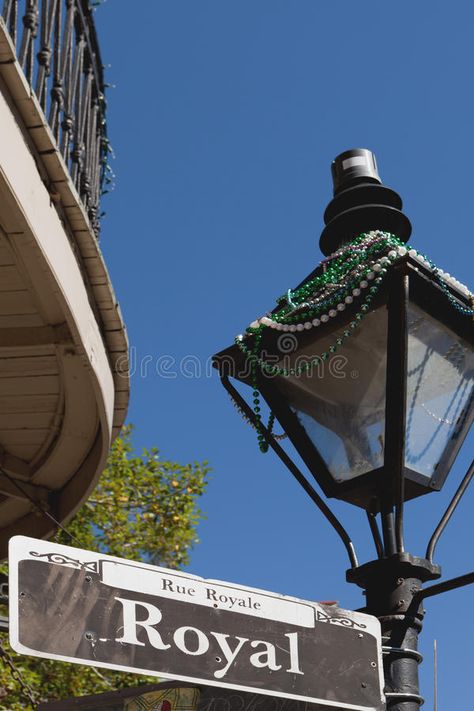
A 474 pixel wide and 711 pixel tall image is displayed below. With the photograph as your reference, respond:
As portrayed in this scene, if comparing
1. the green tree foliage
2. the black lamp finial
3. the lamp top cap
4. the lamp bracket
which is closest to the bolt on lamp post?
the lamp bracket

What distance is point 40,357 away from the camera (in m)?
3.48

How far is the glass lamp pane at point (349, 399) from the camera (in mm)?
2541

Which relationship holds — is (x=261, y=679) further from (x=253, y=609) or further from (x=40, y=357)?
(x=40, y=357)

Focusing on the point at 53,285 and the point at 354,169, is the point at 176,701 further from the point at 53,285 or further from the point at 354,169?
the point at 354,169

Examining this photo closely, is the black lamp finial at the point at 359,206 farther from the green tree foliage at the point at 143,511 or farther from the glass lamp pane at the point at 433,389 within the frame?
the green tree foliage at the point at 143,511

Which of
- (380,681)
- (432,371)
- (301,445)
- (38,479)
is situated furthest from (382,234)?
(38,479)

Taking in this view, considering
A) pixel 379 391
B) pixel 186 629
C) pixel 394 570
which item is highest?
pixel 379 391

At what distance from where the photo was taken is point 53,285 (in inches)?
122

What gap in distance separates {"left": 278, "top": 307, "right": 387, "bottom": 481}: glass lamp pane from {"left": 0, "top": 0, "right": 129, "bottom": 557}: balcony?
0.89 m

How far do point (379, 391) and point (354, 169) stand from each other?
2.92 feet

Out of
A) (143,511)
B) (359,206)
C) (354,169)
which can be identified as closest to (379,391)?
(359,206)

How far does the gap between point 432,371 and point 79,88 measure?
210 centimetres

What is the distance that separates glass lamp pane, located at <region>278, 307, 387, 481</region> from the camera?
8.34 ft

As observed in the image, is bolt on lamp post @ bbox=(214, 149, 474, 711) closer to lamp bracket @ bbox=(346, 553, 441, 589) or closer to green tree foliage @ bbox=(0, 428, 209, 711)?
lamp bracket @ bbox=(346, 553, 441, 589)
